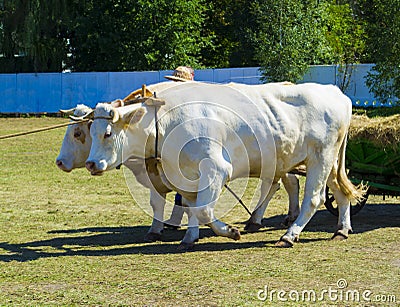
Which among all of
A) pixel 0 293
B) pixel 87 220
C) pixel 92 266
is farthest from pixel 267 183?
pixel 0 293

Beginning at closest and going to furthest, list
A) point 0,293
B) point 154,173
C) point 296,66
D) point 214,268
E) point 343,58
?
point 0,293, point 214,268, point 154,173, point 296,66, point 343,58

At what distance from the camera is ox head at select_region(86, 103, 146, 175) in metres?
8.88

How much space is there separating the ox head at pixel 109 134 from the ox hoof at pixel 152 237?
130 cm

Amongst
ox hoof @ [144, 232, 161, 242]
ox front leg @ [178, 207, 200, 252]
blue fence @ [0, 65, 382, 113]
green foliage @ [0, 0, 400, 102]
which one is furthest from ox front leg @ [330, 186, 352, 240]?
blue fence @ [0, 65, 382, 113]

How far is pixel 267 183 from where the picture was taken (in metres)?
10.9

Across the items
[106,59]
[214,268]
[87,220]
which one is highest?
[214,268]

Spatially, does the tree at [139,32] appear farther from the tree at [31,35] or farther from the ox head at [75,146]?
the ox head at [75,146]

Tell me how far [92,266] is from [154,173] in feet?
6.16

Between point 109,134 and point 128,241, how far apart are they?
1.61m

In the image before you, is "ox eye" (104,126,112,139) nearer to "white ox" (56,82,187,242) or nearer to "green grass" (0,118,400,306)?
"white ox" (56,82,187,242)

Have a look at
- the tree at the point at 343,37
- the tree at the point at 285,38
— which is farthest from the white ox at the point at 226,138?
the tree at the point at 343,37

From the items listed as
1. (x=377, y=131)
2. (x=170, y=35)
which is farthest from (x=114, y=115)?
(x=170, y=35)

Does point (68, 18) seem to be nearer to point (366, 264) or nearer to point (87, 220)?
point (87, 220)

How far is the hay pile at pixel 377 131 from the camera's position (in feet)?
33.7
